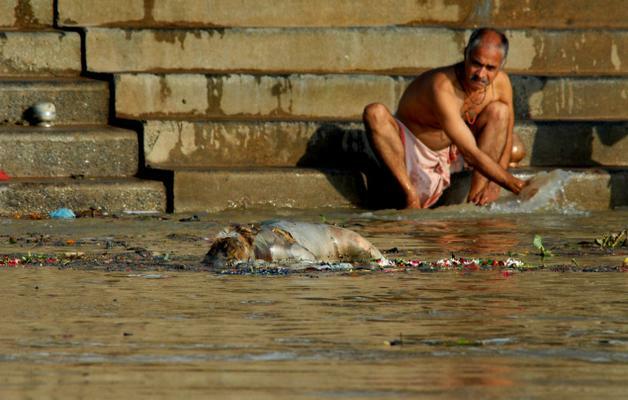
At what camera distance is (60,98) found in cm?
1069

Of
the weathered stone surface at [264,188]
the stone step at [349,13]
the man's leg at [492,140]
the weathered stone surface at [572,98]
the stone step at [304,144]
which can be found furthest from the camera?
the stone step at [349,13]

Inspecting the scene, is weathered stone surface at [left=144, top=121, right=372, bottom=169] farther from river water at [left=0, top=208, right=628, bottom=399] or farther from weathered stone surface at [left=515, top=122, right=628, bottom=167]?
river water at [left=0, top=208, right=628, bottom=399]

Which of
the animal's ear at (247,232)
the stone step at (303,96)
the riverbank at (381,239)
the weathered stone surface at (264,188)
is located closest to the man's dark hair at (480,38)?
the riverbank at (381,239)

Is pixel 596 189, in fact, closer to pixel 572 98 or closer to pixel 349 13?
pixel 572 98

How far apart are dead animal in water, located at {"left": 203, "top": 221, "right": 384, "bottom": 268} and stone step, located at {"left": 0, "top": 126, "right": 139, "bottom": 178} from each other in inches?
144

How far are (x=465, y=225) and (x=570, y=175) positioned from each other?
62.9 inches

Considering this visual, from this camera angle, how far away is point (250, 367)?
4082mm

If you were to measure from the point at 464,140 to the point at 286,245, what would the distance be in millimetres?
3326

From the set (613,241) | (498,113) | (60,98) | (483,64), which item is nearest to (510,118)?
(498,113)

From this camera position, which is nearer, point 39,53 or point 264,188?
point 264,188

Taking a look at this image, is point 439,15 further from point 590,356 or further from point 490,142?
point 590,356

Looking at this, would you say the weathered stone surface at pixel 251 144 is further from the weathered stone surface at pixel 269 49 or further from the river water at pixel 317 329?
the river water at pixel 317 329

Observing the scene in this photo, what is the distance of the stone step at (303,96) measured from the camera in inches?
421

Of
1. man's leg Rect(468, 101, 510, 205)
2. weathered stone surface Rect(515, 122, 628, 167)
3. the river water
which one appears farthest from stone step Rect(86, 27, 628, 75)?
the river water
